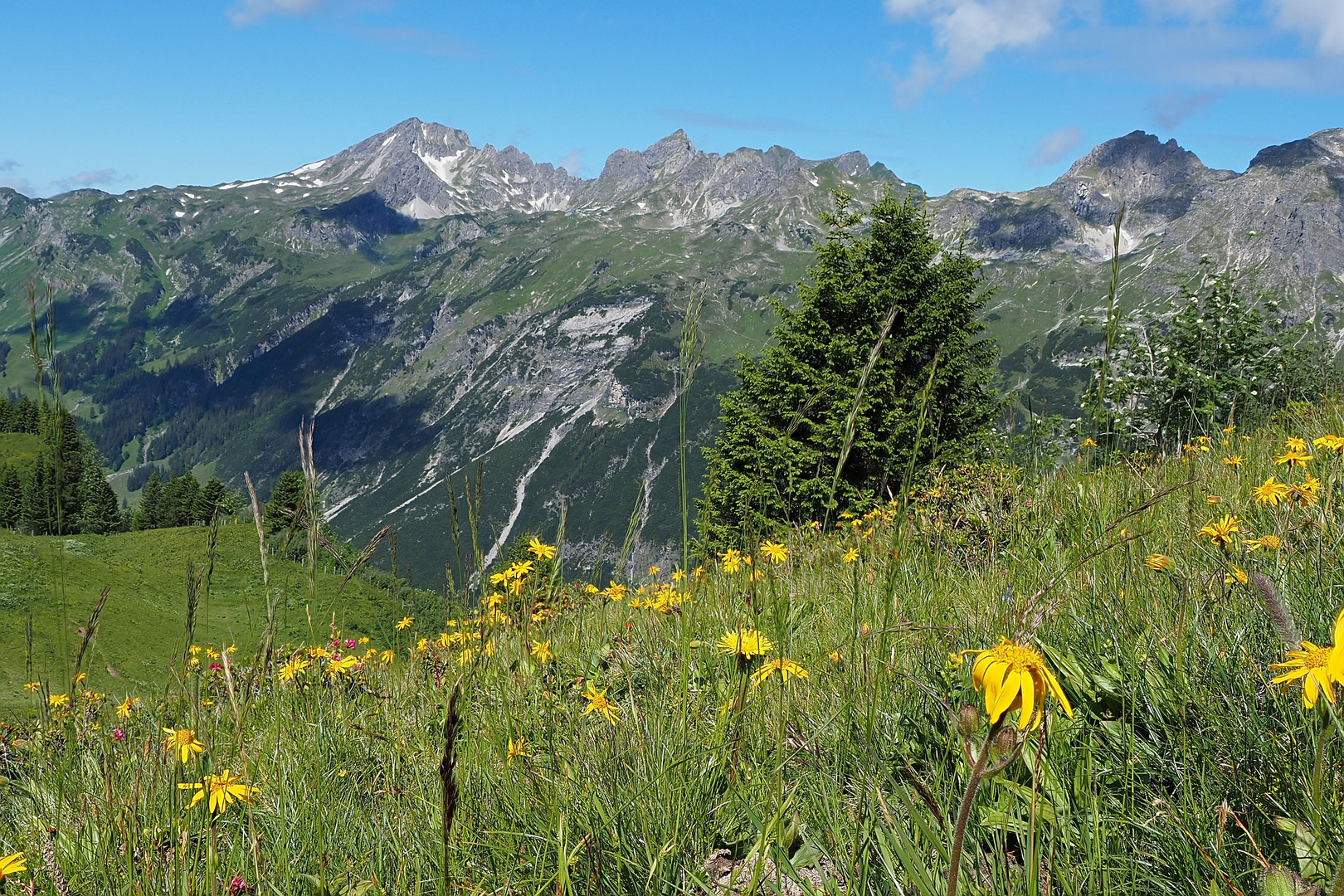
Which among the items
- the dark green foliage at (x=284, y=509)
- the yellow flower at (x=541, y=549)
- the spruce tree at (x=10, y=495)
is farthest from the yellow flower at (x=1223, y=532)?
the spruce tree at (x=10, y=495)

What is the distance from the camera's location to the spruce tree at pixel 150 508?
2881 inches

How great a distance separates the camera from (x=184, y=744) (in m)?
2.13

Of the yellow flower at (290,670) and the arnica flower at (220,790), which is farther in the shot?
the yellow flower at (290,670)

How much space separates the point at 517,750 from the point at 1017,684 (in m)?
1.80

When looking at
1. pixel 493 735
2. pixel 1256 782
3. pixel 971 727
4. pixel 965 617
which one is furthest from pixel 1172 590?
pixel 493 735

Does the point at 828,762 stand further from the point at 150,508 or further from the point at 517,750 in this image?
the point at 150,508

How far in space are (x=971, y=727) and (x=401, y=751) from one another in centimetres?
241

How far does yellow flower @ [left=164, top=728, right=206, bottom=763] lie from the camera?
6.77 feet

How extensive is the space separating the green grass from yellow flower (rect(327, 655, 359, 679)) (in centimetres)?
13

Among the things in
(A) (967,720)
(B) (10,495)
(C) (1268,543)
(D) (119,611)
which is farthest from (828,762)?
(B) (10,495)

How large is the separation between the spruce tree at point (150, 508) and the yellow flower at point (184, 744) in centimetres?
8146

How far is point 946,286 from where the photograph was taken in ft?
68.6

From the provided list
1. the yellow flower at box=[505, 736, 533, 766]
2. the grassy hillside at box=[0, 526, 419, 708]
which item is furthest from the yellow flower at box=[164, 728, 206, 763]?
the grassy hillside at box=[0, 526, 419, 708]

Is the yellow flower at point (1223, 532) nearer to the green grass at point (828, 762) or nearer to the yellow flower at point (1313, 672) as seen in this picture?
the green grass at point (828, 762)
